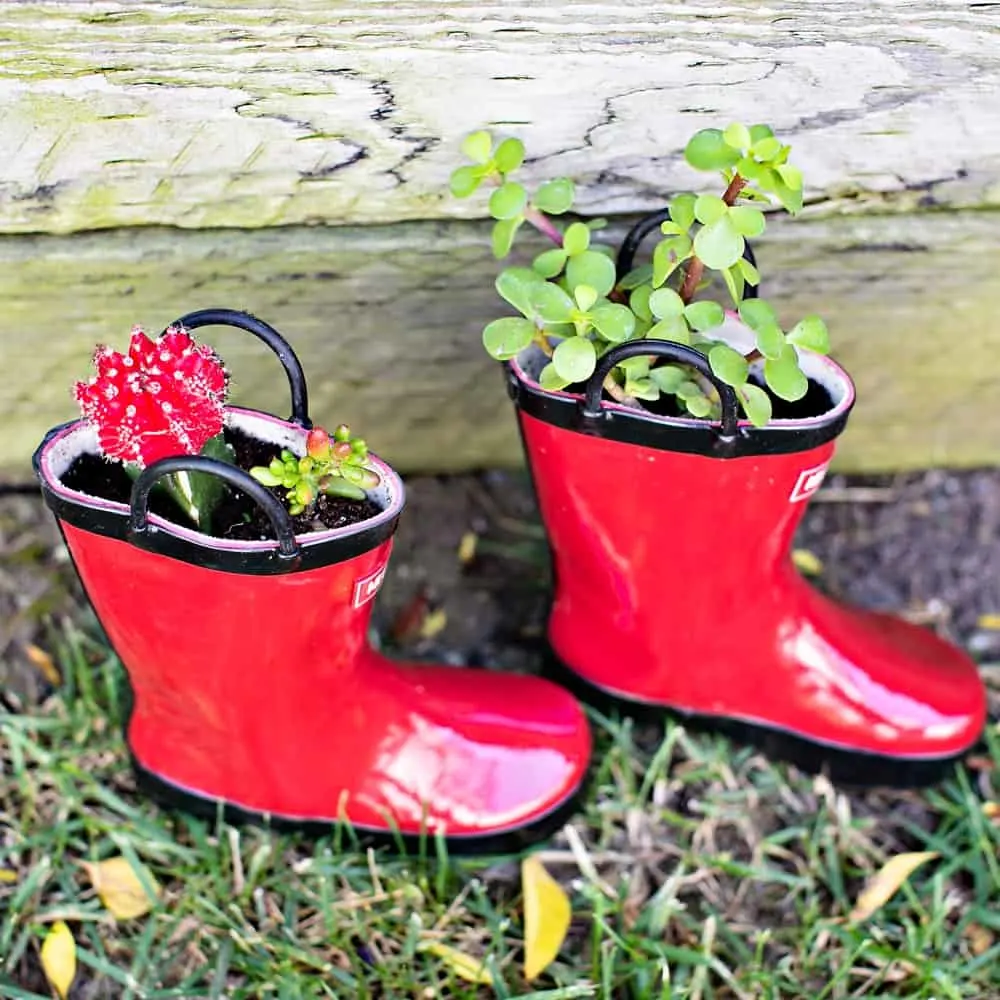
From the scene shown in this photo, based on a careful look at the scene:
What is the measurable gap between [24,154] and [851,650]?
884 mm

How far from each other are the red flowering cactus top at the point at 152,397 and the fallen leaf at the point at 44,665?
0.52 meters

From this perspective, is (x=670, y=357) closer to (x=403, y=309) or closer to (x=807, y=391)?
(x=807, y=391)

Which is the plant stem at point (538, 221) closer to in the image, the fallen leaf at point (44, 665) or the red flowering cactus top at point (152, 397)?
the red flowering cactus top at point (152, 397)

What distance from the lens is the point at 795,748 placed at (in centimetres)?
126

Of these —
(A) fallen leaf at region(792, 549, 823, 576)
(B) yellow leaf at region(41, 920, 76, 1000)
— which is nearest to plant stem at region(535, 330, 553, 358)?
(A) fallen leaf at region(792, 549, 823, 576)

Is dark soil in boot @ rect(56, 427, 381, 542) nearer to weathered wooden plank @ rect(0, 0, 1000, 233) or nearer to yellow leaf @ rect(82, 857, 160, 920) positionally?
weathered wooden plank @ rect(0, 0, 1000, 233)

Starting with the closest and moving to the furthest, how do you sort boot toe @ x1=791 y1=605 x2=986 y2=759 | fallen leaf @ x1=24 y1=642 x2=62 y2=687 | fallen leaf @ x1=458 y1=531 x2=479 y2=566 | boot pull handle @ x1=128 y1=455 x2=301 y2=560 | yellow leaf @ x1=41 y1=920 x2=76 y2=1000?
boot pull handle @ x1=128 y1=455 x2=301 y2=560 < yellow leaf @ x1=41 y1=920 x2=76 y2=1000 < boot toe @ x1=791 y1=605 x2=986 y2=759 < fallen leaf @ x1=24 y1=642 x2=62 y2=687 < fallen leaf @ x1=458 y1=531 x2=479 y2=566

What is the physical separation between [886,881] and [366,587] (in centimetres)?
61

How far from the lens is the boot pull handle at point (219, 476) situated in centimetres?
84

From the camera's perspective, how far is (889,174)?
113 centimetres

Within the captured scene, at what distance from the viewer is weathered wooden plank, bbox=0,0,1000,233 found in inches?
37.9

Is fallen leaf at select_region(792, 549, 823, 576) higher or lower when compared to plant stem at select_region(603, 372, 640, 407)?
lower

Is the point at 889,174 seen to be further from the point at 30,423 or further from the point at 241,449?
the point at 30,423

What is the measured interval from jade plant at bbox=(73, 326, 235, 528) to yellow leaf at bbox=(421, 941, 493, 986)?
Result: 1.71 ft
